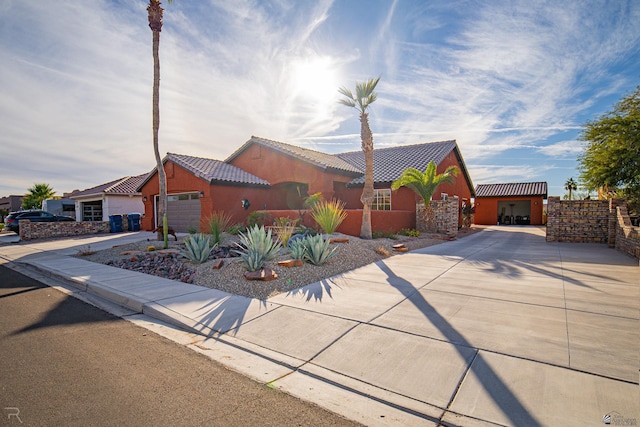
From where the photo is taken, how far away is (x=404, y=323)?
184 inches

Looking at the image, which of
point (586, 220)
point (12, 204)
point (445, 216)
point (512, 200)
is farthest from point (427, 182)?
point (12, 204)

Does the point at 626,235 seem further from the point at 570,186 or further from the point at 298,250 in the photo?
the point at 570,186

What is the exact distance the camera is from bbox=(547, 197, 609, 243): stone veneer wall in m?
13.7

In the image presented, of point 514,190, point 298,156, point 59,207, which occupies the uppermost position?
point 298,156

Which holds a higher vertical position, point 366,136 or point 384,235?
point 366,136

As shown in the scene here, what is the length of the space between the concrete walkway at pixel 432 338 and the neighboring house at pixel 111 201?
21923mm

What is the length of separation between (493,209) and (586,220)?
1952 cm

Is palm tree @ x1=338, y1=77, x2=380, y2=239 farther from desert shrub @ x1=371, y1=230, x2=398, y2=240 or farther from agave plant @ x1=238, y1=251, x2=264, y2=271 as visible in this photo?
agave plant @ x1=238, y1=251, x2=264, y2=271

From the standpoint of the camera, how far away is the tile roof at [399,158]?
66.1 feet

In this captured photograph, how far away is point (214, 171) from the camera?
19344mm

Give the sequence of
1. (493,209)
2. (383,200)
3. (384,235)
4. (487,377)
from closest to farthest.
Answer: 1. (487,377)
2. (384,235)
3. (383,200)
4. (493,209)

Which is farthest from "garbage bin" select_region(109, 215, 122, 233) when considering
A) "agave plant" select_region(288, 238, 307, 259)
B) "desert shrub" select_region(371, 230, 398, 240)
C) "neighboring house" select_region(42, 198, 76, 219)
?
"agave plant" select_region(288, 238, 307, 259)

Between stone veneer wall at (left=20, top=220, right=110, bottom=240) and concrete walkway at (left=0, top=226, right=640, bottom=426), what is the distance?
14.9m

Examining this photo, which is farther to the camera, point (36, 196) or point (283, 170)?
point (36, 196)
